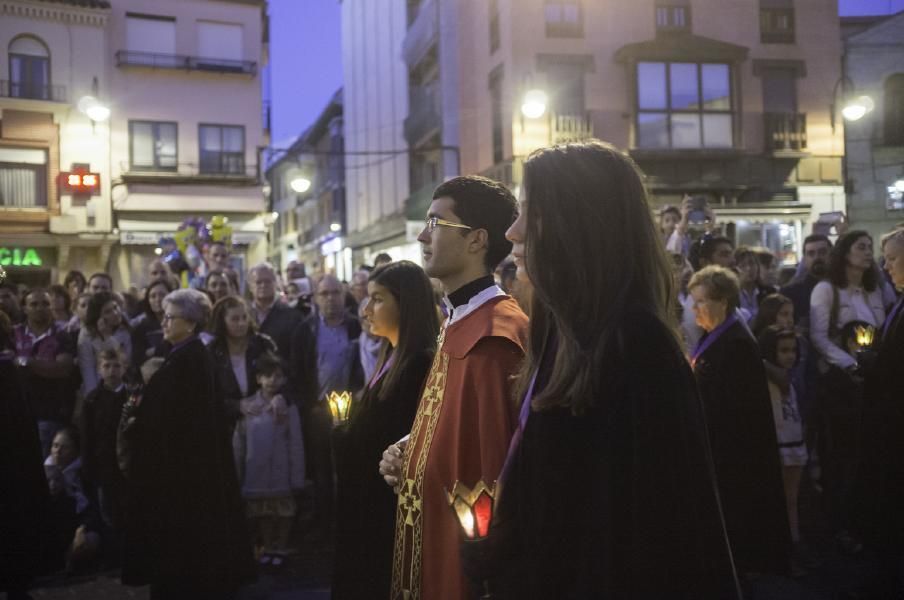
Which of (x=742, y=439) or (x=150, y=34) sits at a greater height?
(x=150, y=34)

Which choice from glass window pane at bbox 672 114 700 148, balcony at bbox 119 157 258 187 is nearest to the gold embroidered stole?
glass window pane at bbox 672 114 700 148

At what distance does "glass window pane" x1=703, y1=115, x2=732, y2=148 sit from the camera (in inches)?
805

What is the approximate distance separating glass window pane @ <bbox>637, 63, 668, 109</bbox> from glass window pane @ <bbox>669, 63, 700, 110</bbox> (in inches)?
10.7

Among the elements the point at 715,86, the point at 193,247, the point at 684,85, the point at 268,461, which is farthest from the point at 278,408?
the point at 715,86

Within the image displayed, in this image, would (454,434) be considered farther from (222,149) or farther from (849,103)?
(222,149)

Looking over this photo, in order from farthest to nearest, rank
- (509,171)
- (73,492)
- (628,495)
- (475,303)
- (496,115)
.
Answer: (496,115), (509,171), (73,492), (475,303), (628,495)

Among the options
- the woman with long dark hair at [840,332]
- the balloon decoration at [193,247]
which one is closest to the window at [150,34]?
the balloon decoration at [193,247]

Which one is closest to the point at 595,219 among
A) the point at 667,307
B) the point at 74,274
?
the point at 667,307

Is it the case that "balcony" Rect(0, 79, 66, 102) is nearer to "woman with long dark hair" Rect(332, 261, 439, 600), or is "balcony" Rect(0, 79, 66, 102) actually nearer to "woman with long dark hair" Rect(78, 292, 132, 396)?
"woman with long dark hair" Rect(78, 292, 132, 396)

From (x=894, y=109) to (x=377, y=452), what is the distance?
21868mm

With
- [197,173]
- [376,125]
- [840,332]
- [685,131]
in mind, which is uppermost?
[376,125]

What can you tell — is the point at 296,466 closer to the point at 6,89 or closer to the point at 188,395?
the point at 188,395

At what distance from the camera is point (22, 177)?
21359mm

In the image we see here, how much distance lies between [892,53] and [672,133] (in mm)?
6254
